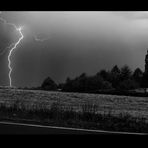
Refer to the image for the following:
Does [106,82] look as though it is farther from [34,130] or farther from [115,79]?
[34,130]

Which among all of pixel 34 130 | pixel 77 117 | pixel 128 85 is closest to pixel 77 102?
pixel 77 117

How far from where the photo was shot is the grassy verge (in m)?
9.58

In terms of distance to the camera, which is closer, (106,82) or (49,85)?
(49,85)

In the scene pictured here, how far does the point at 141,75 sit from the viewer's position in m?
32.3

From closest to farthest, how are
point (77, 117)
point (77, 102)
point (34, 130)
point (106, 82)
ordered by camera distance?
point (34, 130) → point (77, 117) → point (77, 102) → point (106, 82)

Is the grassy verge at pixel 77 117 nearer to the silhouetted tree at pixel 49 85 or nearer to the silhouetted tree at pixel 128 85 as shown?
the silhouetted tree at pixel 49 85

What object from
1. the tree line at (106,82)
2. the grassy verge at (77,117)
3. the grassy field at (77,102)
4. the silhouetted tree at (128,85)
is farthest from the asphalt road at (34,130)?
the silhouetted tree at (128,85)

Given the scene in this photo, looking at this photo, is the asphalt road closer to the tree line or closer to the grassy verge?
the grassy verge

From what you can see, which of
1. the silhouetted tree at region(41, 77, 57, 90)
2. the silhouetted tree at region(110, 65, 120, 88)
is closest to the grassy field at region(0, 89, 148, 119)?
the silhouetted tree at region(41, 77, 57, 90)

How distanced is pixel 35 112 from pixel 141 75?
2215 cm

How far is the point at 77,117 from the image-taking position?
10812 millimetres

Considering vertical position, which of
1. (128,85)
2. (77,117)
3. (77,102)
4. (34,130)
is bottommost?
(34,130)
